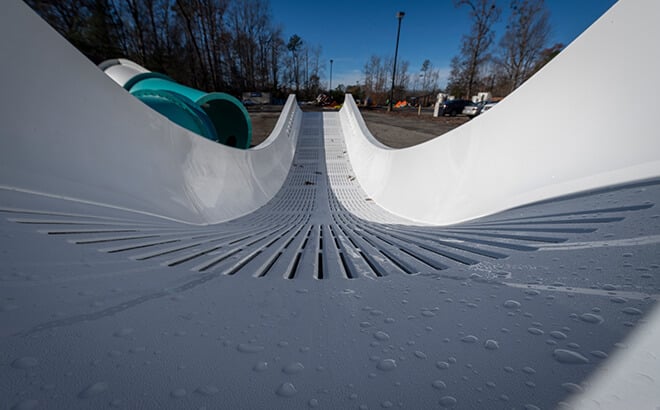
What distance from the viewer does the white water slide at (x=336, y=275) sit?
1.43 feet

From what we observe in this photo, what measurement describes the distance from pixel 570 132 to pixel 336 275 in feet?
7.42

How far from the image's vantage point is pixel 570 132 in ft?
6.50

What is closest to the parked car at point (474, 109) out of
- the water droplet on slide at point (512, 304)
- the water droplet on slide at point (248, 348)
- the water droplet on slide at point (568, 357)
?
the water droplet on slide at point (512, 304)

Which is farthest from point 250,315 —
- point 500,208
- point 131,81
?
point 131,81

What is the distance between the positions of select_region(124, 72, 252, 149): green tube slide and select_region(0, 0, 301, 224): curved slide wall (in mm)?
2360

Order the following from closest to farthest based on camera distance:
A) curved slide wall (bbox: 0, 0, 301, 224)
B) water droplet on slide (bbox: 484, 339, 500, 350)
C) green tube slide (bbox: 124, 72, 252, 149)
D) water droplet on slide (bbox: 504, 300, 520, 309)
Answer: water droplet on slide (bbox: 484, 339, 500, 350) → water droplet on slide (bbox: 504, 300, 520, 309) → curved slide wall (bbox: 0, 0, 301, 224) → green tube slide (bbox: 124, 72, 252, 149)

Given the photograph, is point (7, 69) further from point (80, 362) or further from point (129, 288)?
point (80, 362)

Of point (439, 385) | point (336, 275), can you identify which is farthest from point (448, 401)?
point (336, 275)

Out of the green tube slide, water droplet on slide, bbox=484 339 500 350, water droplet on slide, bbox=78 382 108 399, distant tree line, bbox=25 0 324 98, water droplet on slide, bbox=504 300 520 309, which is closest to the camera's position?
water droplet on slide, bbox=78 382 108 399

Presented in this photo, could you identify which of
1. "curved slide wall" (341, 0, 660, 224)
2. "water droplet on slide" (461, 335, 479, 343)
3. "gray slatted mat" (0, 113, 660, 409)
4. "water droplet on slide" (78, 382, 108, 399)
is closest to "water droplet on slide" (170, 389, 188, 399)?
"gray slatted mat" (0, 113, 660, 409)

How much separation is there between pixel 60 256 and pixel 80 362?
1.94 feet

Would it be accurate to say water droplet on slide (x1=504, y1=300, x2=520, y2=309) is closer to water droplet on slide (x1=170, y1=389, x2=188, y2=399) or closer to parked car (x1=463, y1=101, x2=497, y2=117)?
water droplet on slide (x1=170, y1=389, x2=188, y2=399)

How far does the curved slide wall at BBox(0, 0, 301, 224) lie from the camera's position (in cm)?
152

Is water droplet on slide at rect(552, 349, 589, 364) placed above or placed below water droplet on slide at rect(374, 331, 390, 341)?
above
